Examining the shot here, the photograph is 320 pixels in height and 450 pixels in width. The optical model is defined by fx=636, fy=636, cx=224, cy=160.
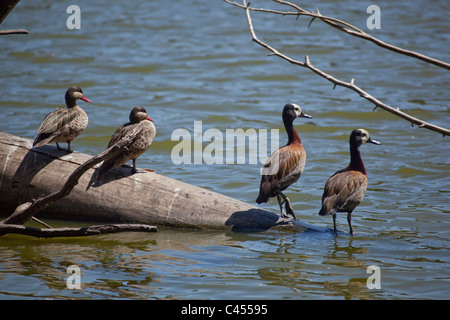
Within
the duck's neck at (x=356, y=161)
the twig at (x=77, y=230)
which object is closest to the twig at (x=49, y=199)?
the twig at (x=77, y=230)

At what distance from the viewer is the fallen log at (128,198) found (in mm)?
6914

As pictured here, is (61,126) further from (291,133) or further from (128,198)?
(291,133)

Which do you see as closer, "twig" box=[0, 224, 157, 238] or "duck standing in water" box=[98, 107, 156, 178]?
"twig" box=[0, 224, 157, 238]

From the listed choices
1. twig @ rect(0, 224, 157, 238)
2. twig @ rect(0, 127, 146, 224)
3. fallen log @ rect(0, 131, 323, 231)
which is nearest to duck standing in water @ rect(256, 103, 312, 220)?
fallen log @ rect(0, 131, 323, 231)

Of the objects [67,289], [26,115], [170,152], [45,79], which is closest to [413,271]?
[67,289]

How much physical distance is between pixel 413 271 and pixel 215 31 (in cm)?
1382

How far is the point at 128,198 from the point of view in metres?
6.91

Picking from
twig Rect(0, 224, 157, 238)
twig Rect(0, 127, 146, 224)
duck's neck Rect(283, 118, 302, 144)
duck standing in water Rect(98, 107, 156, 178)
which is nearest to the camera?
twig Rect(0, 127, 146, 224)

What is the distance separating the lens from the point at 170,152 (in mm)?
11172

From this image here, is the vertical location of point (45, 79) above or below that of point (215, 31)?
below

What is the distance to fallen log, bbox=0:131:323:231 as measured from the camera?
6.91 m

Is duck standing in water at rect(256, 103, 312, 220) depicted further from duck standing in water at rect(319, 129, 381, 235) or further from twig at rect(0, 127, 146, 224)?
twig at rect(0, 127, 146, 224)

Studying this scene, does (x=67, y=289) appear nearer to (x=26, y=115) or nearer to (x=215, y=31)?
(x=26, y=115)

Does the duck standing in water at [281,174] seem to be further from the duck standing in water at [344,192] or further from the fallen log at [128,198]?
the duck standing in water at [344,192]
